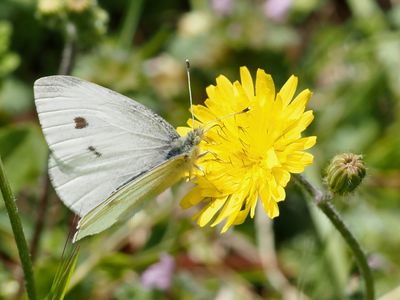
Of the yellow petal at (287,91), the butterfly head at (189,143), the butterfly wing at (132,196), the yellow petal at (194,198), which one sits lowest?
the yellow petal at (194,198)

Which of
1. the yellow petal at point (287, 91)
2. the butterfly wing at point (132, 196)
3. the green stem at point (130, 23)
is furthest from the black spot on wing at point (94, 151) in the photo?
the green stem at point (130, 23)

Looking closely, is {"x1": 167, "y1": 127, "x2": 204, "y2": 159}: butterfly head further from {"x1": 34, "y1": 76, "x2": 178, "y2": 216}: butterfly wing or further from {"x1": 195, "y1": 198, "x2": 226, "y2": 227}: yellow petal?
{"x1": 195, "y1": 198, "x2": 226, "y2": 227}: yellow petal

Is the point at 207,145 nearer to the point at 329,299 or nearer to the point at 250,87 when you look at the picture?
the point at 250,87

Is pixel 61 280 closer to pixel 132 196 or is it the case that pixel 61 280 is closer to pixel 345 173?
pixel 132 196

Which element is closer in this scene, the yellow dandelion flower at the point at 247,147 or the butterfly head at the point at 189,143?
the yellow dandelion flower at the point at 247,147

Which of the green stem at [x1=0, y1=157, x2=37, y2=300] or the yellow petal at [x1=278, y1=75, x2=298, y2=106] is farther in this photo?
the yellow petal at [x1=278, y1=75, x2=298, y2=106]

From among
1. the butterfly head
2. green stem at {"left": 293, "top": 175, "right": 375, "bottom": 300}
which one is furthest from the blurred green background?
the butterfly head

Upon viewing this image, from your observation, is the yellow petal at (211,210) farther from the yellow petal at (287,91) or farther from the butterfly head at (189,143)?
the yellow petal at (287,91)
